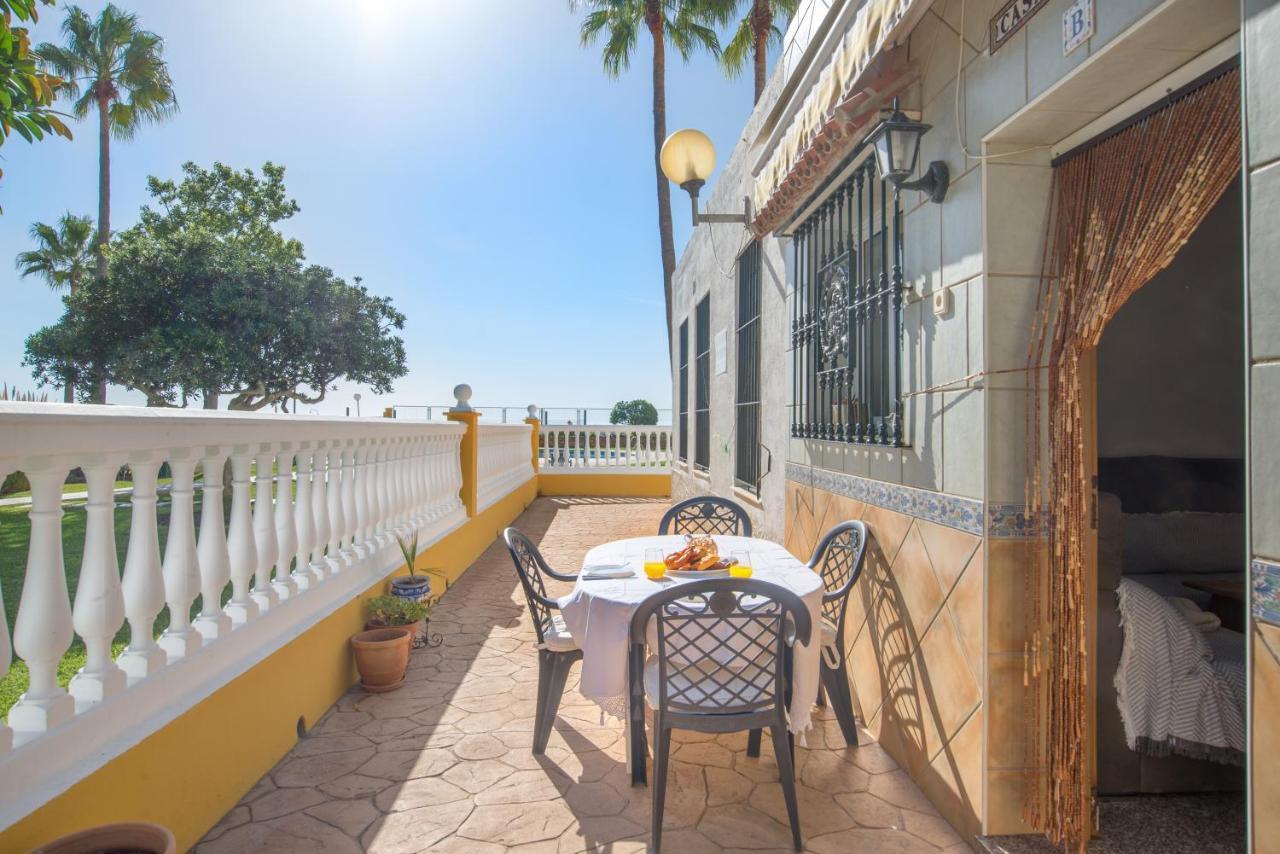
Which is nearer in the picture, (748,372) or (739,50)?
(748,372)

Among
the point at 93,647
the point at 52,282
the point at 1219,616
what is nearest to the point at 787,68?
the point at 1219,616

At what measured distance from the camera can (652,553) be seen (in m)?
3.04

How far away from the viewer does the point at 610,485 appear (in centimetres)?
1121

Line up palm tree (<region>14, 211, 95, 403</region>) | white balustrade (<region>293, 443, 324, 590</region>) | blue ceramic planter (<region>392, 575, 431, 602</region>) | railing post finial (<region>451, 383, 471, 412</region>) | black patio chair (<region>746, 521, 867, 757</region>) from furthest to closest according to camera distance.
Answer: palm tree (<region>14, 211, 95, 403</region>), railing post finial (<region>451, 383, 471, 412</region>), blue ceramic planter (<region>392, 575, 431, 602</region>), white balustrade (<region>293, 443, 324, 590</region>), black patio chair (<region>746, 521, 867, 757</region>)

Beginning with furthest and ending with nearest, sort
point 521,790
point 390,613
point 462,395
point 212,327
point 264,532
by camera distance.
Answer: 1. point 212,327
2. point 462,395
3. point 390,613
4. point 264,532
5. point 521,790

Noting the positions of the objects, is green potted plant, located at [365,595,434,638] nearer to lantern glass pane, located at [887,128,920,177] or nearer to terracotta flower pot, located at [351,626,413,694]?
terracotta flower pot, located at [351,626,413,694]

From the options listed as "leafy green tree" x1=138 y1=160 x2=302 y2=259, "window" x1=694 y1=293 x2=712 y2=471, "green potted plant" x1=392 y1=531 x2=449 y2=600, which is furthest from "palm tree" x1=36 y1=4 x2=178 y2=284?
"green potted plant" x1=392 y1=531 x2=449 y2=600

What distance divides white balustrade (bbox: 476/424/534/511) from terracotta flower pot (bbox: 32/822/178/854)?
4903 millimetres

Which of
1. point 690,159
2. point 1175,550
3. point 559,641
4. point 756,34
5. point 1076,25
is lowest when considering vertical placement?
point 559,641

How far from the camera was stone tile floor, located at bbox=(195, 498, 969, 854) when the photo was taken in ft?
6.64

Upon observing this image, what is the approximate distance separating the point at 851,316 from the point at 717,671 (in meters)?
1.73

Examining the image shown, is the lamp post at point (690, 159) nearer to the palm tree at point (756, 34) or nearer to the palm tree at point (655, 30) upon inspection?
the palm tree at point (655, 30)

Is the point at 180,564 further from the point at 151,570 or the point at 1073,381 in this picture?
the point at 1073,381

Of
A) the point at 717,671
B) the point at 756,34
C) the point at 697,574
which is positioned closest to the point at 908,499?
the point at 697,574
